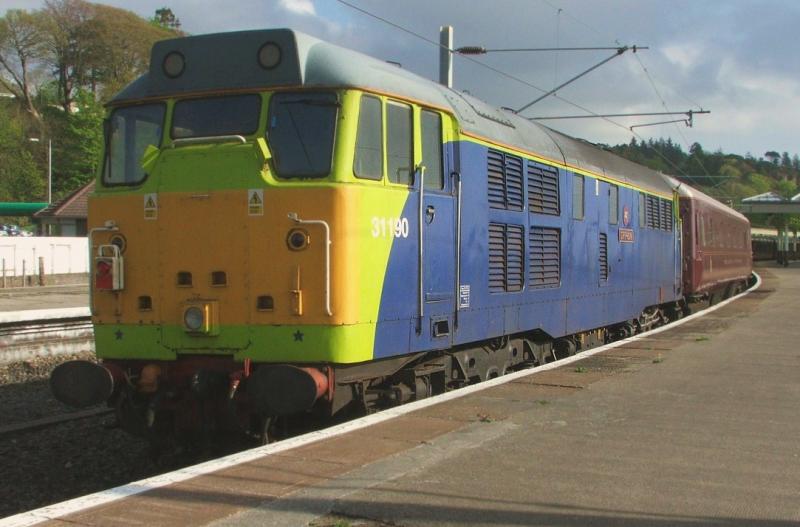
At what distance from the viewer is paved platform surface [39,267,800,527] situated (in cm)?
450

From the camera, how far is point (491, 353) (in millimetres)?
9258

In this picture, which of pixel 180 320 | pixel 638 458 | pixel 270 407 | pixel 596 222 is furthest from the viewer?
pixel 596 222

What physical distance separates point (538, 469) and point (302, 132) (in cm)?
316

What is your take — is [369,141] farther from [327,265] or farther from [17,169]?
[17,169]

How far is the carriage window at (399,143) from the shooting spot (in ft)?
22.6

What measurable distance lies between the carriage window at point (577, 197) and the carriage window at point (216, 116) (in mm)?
5570

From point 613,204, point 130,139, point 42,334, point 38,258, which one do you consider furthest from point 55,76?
point 130,139

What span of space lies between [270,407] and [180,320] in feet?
3.68

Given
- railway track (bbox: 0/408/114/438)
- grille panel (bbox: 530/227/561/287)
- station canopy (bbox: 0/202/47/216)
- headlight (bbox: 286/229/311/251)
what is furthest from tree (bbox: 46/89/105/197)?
headlight (bbox: 286/229/311/251)

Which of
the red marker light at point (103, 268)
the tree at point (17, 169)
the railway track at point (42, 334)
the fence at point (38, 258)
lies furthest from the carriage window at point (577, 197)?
the tree at point (17, 169)

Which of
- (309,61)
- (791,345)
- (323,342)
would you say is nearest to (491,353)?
(323,342)

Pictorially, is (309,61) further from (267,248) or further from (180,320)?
(180,320)

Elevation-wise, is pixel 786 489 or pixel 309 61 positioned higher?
pixel 309 61

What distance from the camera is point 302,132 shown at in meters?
6.58
